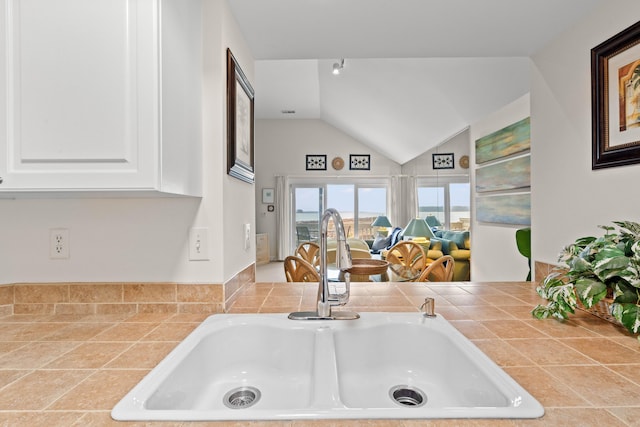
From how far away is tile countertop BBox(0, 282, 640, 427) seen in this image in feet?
2.06

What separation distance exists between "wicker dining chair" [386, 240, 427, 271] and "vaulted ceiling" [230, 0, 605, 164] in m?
1.57

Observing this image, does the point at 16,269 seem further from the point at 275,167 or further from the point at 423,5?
the point at 275,167

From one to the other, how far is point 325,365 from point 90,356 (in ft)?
1.98

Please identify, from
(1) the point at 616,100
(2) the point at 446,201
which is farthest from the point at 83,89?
(2) the point at 446,201

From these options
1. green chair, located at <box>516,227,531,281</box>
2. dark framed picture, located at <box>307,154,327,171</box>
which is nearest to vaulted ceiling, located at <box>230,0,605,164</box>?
green chair, located at <box>516,227,531,281</box>

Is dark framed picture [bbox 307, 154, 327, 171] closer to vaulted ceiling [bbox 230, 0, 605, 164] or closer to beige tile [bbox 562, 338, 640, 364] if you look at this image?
vaulted ceiling [bbox 230, 0, 605, 164]

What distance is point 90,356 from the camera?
88 centimetres

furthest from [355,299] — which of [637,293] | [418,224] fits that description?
[418,224]

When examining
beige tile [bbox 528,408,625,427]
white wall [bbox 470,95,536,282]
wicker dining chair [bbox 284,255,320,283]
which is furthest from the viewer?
white wall [bbox 470,95,536,282]

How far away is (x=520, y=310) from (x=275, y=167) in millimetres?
6847

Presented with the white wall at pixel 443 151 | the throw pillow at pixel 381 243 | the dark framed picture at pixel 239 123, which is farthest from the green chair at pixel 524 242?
the throw pillow at pixel 381 243

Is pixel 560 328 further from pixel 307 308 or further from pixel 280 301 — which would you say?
pixel 280 301

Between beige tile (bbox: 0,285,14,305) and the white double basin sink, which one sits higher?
beige tile (bbox: 0,285,14,305)

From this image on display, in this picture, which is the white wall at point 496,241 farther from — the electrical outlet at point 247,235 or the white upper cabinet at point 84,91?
the white upper cabinet at point 84,91
